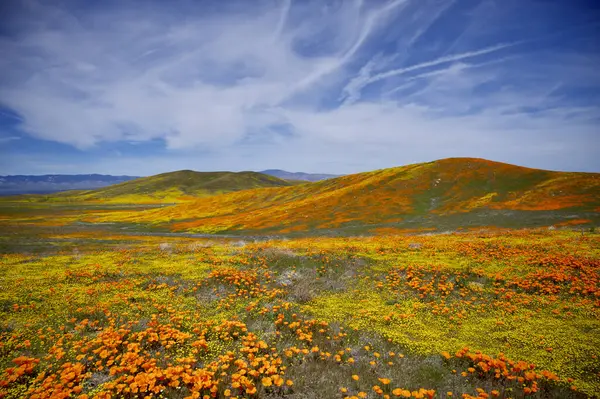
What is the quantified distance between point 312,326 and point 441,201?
63.4 meters

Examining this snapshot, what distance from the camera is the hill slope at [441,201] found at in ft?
173

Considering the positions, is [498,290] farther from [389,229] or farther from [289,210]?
[289,210]

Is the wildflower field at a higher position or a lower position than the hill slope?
lower

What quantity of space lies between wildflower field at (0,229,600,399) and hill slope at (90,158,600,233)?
37.5 m

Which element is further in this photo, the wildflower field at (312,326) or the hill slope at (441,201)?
the hill slope at (441,201)

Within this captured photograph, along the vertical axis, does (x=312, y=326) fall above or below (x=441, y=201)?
below

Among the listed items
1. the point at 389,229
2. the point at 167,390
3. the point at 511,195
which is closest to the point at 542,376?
the point at 167,390

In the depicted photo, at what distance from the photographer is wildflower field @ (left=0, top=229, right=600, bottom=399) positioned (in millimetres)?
7824

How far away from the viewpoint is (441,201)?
6631 centimetres

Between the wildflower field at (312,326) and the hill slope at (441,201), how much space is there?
37543mm

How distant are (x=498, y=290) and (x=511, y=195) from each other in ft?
197

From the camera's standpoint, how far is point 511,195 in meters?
61.9

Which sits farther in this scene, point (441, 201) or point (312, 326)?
point (441, 201)

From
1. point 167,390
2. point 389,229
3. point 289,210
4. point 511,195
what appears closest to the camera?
point 167,390
